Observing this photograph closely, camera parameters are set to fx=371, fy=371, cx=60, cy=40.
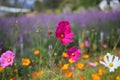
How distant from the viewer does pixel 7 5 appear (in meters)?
33.2

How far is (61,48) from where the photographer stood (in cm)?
563

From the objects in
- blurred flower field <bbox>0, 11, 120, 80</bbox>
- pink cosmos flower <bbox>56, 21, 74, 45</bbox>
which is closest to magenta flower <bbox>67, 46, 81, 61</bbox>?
blurred flower field <bbox>0, 11, 120, 80</bbox>

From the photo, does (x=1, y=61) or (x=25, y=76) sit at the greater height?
(x=1, y=61)

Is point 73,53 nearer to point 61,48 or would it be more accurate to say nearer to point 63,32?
point 63,32

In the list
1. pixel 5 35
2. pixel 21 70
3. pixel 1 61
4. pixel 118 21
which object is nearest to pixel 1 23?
pixel 5 35

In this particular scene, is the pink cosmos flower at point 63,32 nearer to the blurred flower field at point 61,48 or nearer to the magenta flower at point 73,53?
the blurred flower field at point 61,48

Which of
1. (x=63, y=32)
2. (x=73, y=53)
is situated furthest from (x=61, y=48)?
(x=63, y=32)

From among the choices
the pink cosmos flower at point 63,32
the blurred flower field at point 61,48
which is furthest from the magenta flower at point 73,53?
the pink cosmos flower at point 63,32

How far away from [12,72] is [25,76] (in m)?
0.27

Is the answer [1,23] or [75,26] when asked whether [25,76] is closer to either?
[1,23]

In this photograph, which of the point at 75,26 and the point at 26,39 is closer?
the point at 26,39

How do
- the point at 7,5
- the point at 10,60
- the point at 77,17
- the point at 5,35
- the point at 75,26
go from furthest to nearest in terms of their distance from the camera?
the point at 7,5 < the point at 77,17 < the point at 75,26 < the point at 5,35 < the point at 10,60

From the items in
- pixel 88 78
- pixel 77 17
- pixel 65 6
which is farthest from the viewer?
pixel 65 6

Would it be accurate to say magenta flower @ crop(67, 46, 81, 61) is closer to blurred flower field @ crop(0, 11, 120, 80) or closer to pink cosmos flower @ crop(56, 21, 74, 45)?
blurred flower field @ crop(0, 11, 120, 80)
